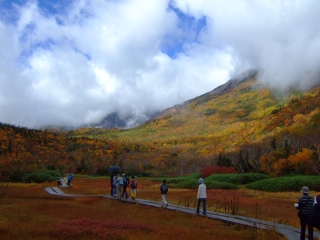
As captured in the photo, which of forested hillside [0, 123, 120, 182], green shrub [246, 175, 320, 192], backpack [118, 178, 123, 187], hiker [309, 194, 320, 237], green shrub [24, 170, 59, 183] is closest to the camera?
hiker [309, 194, 320, 237]

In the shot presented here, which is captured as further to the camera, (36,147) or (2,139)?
(36,147)

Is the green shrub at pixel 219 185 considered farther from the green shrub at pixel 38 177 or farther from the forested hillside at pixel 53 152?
the forested hillside at pixel 53 152

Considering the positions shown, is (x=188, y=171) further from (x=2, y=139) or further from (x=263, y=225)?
(x=263, y=225)

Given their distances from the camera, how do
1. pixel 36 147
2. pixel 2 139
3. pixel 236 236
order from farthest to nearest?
1. pixel 36 147
2. pixel 2 139
3. pixel 236 236

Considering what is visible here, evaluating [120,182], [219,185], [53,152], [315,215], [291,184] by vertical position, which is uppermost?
[53,152]

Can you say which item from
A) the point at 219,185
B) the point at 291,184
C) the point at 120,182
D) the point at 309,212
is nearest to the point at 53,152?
the point at 219,185

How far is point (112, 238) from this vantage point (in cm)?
1409

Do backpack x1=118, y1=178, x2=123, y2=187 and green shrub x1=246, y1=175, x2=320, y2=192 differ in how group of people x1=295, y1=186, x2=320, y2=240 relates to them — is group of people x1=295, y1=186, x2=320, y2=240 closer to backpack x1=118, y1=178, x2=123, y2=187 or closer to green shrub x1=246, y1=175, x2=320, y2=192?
backpack x1=118, y1=178, x2=123, y2=187

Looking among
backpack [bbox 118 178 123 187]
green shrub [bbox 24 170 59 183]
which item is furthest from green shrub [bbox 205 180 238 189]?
green shrub [bbox 24 170 59 183]

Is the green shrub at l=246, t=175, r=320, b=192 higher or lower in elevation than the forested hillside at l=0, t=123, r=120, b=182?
lower

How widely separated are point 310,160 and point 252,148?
128 ft

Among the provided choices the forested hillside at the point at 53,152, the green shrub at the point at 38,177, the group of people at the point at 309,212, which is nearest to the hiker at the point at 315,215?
the group of people at the point at 309,212

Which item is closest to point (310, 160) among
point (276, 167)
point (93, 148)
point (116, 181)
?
point (276, 167)

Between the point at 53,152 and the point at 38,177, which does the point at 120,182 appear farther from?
the point at 53,152
